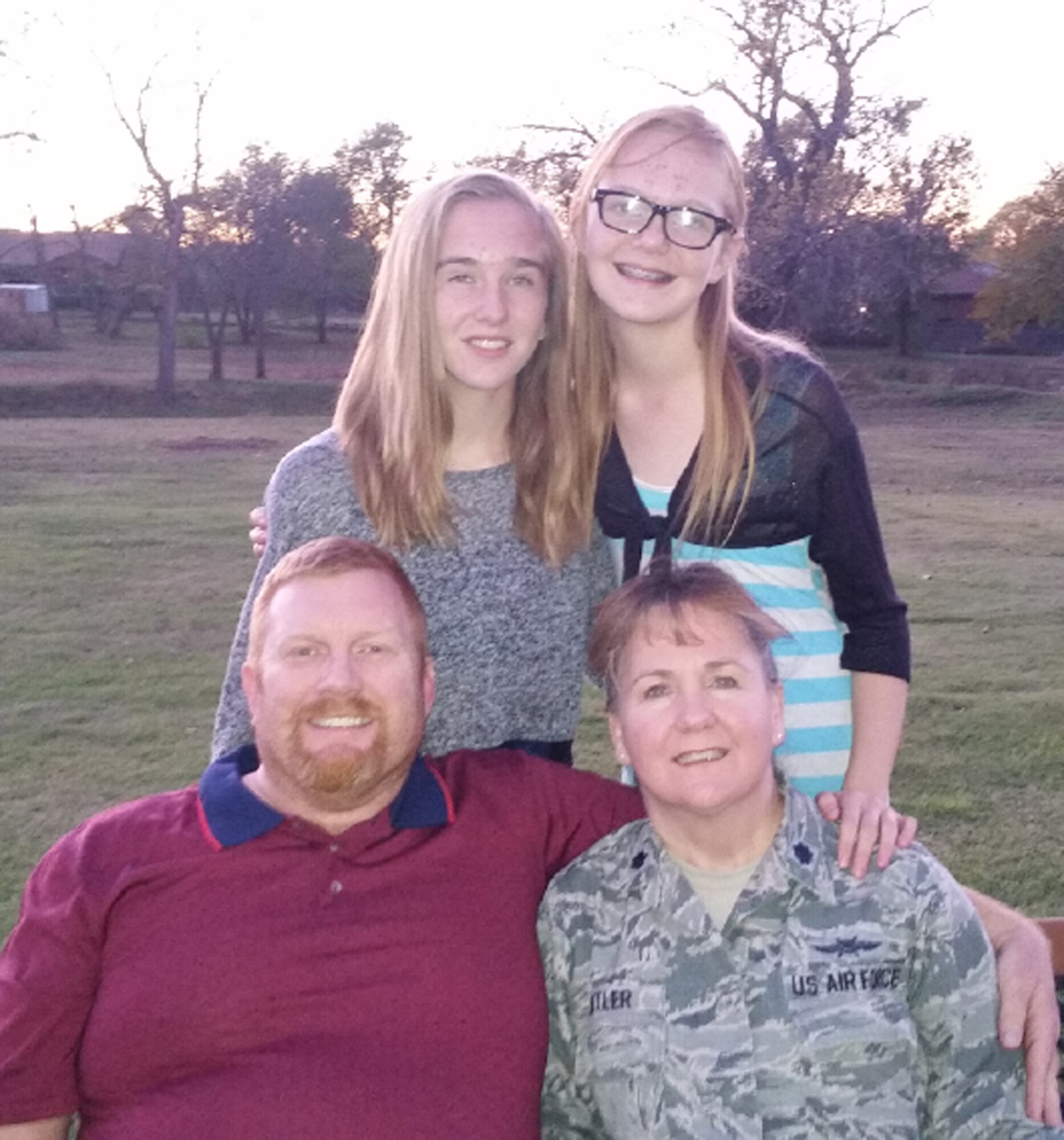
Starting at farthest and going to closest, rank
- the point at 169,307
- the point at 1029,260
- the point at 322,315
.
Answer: the point at 322,315
the point at 1029,260
the point at 169,307

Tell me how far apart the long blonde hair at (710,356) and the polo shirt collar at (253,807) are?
30.1 inches

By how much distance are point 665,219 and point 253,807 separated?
4.62 feet

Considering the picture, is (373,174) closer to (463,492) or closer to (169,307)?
(169,307)

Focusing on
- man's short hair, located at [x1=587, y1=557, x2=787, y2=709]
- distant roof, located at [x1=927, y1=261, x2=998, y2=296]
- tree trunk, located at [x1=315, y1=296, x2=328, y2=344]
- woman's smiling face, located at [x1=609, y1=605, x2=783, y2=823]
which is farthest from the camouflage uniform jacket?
distant roof, located at [x1=927, y1=261, x2=998, y2=296]

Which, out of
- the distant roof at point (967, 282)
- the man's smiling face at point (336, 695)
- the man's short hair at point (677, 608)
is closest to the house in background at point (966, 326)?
the distant roof at point (967, 282)

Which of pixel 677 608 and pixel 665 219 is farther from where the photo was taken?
pixel 665 219

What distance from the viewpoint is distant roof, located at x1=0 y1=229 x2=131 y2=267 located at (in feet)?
159

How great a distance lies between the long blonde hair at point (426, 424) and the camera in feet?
8.89

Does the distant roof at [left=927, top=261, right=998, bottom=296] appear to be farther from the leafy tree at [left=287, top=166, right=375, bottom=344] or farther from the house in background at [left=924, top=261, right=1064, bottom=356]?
the leafy tree at [left=287, top=166, right=375, bottom=344]

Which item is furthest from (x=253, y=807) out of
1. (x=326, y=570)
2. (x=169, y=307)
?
(x=169, y=307)

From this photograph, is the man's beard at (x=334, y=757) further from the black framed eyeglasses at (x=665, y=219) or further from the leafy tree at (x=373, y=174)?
the leafy tree at (x=373, y=174)

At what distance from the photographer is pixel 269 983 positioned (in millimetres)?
2150

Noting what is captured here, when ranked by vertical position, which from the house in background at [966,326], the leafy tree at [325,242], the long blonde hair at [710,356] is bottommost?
the house in background at [966,326]

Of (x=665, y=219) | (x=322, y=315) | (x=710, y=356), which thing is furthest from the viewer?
(x=322, y=315)
